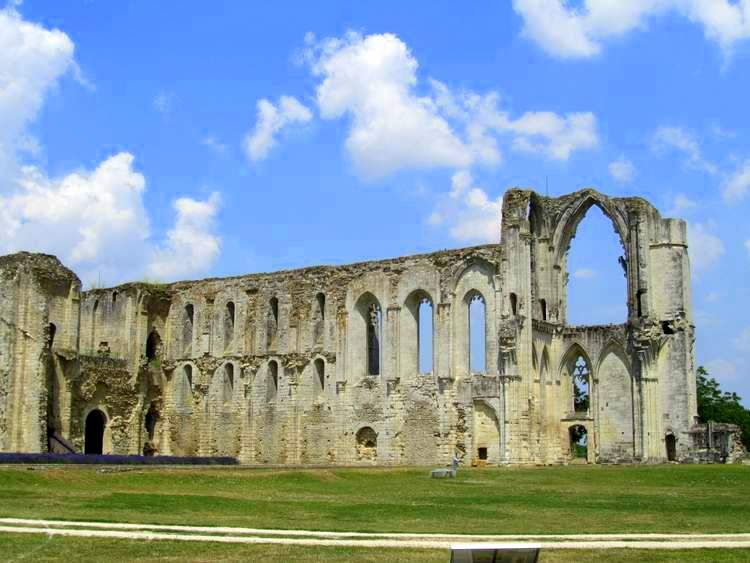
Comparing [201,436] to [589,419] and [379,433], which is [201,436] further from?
[589,419]

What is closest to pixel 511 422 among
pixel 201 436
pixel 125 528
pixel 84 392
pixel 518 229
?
pixel 518 229

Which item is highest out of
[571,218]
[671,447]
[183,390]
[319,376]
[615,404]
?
[571,218]

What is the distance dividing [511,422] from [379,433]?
6037 mm

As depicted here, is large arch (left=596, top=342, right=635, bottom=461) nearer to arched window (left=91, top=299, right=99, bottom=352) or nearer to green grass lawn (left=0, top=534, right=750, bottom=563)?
arched window (left=91, top=299, right=99, bottom=352)

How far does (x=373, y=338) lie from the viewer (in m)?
47.1

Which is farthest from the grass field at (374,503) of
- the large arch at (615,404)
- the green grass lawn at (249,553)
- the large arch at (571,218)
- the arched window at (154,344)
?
the arched window at (154,344)

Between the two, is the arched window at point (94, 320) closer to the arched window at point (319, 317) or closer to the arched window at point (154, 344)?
the arched window at point (154, 344)

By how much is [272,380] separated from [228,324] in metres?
3.93

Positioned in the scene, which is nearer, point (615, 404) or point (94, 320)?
point (615, 404)

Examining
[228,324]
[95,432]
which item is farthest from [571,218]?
[95,432]

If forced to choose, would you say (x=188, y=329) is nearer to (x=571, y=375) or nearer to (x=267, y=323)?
(x=267, y=323)

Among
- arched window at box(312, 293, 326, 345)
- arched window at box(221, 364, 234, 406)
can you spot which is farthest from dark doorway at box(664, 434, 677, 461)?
arched window at box(221, 364, 234, 406)

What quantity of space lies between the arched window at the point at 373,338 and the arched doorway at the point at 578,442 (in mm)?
8624

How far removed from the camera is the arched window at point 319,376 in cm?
4653
